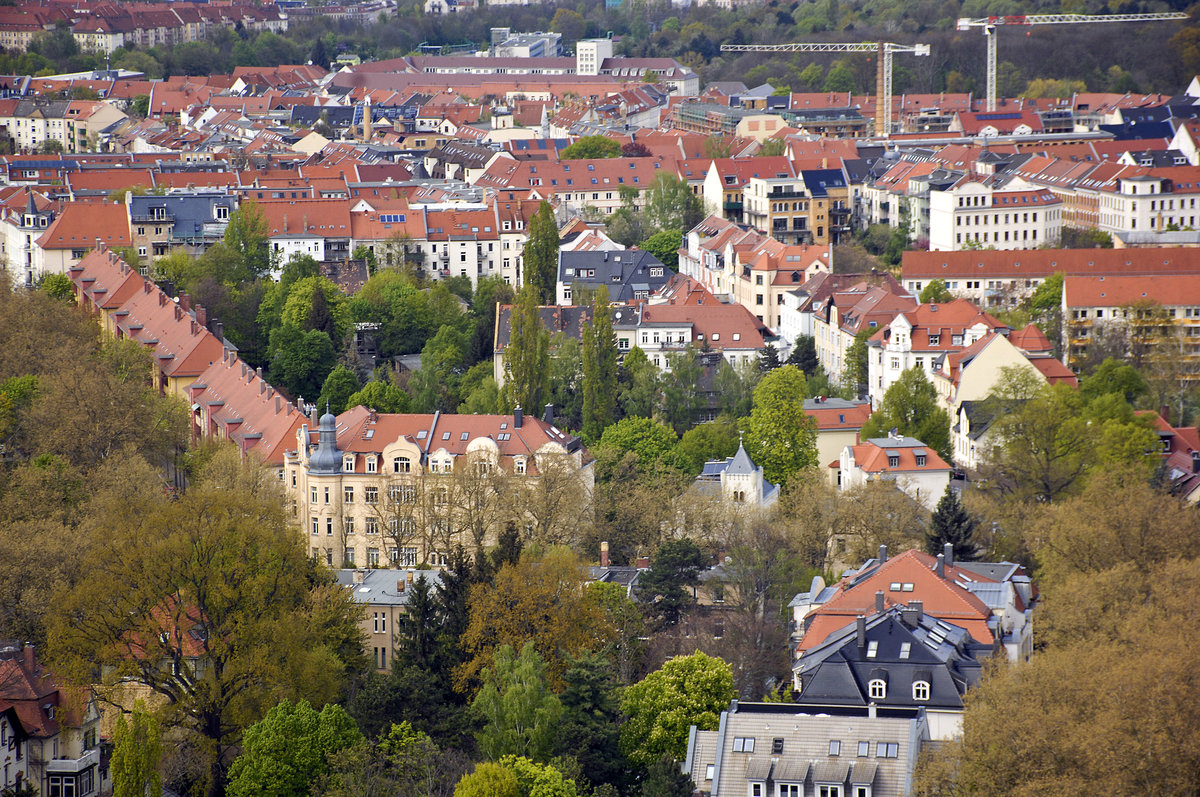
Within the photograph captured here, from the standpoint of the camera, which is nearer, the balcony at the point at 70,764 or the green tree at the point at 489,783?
the green tree at the point at 489,783

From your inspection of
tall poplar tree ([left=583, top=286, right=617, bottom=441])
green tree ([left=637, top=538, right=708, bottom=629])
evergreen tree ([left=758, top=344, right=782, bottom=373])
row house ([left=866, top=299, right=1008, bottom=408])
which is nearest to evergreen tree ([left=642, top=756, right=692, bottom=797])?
green tree ([left=637, top=538, right=708, bottom=629])

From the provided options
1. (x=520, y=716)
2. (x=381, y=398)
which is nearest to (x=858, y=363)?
(x=381, y=398)

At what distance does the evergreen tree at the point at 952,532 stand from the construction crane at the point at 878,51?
69944mm

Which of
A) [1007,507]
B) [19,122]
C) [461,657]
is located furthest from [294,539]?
[19,122]

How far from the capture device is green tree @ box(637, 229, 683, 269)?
9156 cm

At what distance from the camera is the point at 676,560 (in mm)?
49656

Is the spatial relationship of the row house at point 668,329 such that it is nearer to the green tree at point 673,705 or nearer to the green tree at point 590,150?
the green tree at point 673,705

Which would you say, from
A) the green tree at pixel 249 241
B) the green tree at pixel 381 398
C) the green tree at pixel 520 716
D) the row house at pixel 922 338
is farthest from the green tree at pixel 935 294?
the green tree at pixel 520 716

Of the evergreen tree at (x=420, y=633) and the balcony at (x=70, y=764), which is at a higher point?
the evergreen tree at (x=420, y=633)

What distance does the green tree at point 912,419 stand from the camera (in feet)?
207

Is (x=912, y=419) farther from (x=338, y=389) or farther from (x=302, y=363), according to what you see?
(x=302, y=363)

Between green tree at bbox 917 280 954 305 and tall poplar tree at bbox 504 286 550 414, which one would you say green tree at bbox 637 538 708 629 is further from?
green tree at bbox 917 280 954 305

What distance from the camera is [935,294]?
77.1 m

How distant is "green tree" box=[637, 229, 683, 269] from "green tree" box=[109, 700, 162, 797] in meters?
54.7
